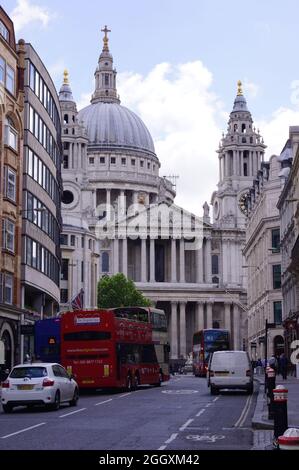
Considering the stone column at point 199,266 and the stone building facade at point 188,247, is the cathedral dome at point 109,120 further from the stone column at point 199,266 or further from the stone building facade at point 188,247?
the stone column at point 199,266

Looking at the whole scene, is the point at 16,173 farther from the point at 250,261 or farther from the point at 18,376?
the point at 250,261

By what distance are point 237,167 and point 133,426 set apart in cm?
13317

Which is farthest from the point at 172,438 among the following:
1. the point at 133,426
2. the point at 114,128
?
the point at 114,128

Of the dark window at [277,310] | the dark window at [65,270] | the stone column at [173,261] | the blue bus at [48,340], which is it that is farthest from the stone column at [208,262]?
the blue bus at [48,340]

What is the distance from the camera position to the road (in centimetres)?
1959

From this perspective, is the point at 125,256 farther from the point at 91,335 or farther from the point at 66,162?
the point at 91,335

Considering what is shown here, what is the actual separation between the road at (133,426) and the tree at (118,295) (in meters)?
83.1

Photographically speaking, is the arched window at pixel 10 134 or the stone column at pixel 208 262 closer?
the arched window at pixel 10 134

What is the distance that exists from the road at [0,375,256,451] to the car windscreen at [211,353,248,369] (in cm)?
412

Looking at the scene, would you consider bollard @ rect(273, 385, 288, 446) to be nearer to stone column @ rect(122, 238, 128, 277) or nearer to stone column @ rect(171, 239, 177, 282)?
stone column @ rect(122, 238, 128, 277)

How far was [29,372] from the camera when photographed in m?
30.1

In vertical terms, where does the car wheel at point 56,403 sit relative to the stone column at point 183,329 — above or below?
below

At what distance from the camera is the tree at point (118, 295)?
4737 inches
